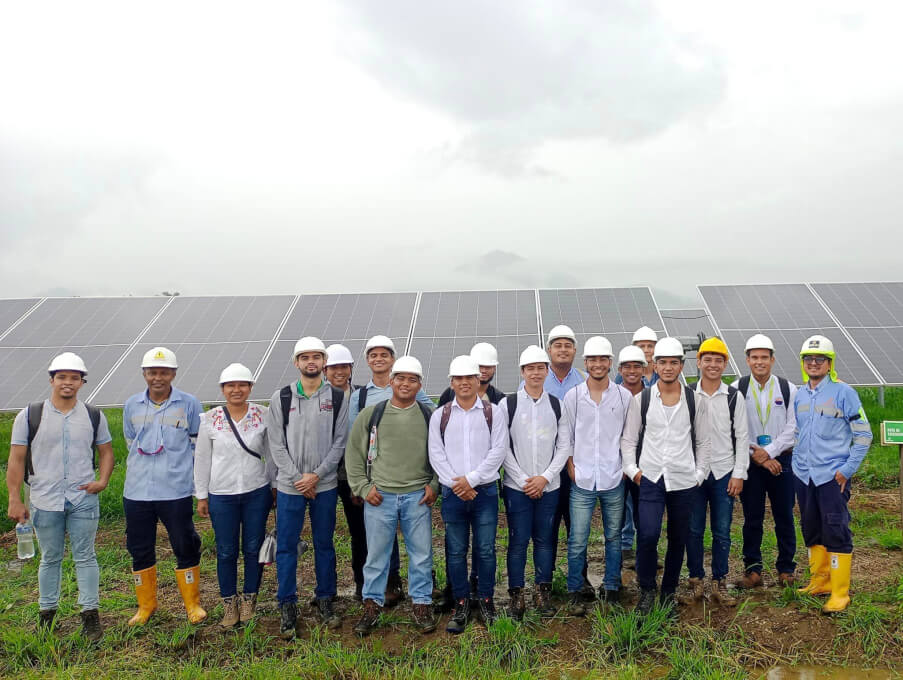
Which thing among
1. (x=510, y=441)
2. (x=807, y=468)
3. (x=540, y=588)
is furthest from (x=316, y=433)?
(x=807, y=468)

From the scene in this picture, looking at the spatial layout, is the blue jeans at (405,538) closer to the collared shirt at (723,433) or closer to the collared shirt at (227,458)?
the collared shirt at (227,458)

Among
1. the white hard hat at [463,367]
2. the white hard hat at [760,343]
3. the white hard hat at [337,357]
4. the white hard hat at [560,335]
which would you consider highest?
the white hard hat at [560,335]

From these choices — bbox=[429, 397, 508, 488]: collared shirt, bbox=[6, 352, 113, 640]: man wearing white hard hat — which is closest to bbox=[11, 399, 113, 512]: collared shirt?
bbox=[6, 352, 113, 640]: man wearing white hard hat

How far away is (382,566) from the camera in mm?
5117

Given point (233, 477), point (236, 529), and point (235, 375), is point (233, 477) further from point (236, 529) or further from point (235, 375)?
point (235, 375)

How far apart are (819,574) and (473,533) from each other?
3076 mm

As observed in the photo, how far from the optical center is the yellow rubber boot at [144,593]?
5.46 metres

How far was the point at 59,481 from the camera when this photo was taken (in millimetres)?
→ 5113

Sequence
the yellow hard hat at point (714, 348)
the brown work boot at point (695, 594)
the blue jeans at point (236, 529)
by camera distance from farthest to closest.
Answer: the brown work boot at point (695, 594) → the yellow hard hat at point (714, 348) → the blue jeans at point (236, 529)

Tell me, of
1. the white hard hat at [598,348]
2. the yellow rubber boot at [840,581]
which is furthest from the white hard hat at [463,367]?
the yellow rubber boot at [840,581]

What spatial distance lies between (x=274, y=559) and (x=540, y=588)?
232cm

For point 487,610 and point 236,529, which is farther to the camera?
point 236,529

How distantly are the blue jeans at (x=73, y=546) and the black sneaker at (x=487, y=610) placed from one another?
126 inches

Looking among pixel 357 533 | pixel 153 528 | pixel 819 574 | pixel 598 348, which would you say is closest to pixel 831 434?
pixel 819 574
